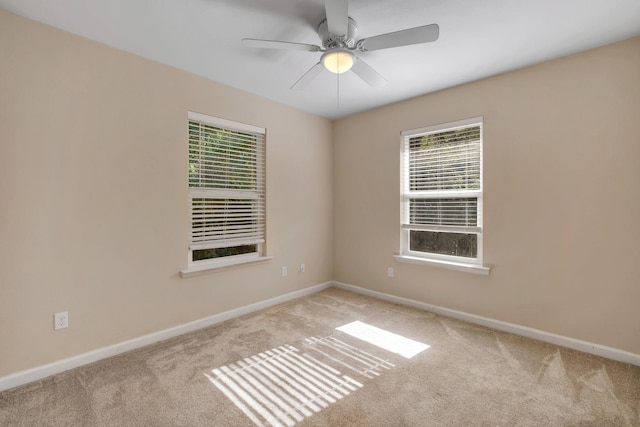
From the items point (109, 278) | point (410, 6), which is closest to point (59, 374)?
point (109, 278)

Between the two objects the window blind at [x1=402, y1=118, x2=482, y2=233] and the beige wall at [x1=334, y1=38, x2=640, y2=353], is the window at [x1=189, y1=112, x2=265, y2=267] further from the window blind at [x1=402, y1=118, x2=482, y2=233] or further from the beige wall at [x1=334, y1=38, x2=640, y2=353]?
the beige wall at [x1=334, y1=38, x2=640, y2=353]

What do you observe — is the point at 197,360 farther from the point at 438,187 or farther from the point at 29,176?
the point at 438,187

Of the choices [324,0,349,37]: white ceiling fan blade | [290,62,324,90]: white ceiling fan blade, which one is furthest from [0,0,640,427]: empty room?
[290,62,324,90]: white ceiling fan blade

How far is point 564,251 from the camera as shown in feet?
8.43

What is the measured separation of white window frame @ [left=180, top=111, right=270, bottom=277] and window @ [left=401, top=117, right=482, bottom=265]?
5.60 feet

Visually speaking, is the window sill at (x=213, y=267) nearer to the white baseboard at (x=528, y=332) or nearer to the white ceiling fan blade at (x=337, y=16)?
the white baseboard at (x=528, y=332)

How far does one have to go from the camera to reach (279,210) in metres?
3.71

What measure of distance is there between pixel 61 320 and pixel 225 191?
5.50ft

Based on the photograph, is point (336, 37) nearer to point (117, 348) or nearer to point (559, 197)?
point (559, 197)

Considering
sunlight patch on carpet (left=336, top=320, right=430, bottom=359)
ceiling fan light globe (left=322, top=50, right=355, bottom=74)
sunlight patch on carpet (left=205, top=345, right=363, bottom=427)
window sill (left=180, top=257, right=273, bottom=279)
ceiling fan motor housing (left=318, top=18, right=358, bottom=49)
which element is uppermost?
ceiling fan motor housing (left=318, top=18, right=358, bottom=49)

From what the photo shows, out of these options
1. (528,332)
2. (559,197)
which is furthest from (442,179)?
(528,332)

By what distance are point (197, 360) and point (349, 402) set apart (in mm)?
1244

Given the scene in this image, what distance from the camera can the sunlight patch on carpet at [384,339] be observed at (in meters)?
2.52

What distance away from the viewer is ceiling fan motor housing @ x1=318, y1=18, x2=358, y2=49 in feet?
6.61
